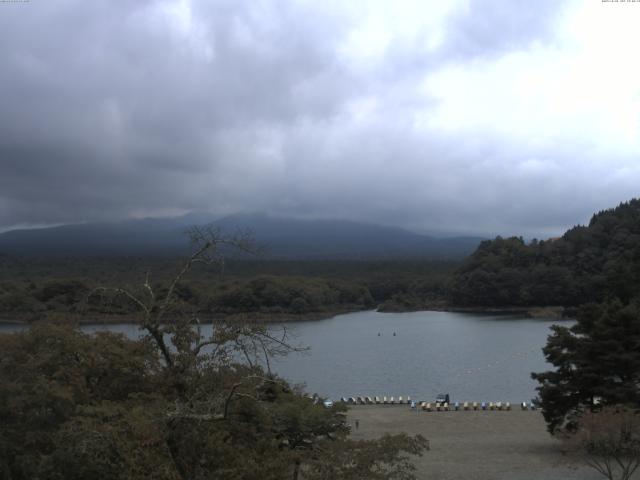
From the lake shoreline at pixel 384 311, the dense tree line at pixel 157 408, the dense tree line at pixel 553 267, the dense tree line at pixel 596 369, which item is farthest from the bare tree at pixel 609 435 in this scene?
the dense tree line at pixel 553 267

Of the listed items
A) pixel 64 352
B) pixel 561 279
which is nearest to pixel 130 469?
pixel 64 352

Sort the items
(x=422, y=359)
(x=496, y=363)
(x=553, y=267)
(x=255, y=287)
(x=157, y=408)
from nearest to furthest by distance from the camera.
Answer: (x=157, y=408) < (x=496, y=363) < (x=422, y=359) < (x=255, y=287) < (x=553, y=267)

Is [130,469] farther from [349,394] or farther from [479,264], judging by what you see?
[479,264]

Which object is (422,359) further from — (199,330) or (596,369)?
(199,330)

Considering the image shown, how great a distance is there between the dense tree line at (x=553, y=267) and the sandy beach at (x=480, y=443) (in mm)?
53650

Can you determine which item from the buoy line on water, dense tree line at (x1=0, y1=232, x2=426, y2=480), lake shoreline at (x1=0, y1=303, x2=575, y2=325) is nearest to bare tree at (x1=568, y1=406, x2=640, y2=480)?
dense tree line at (x1=0, y1=232, x2=426, y2=480)

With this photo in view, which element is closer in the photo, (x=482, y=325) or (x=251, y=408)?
(x=251, y=408)

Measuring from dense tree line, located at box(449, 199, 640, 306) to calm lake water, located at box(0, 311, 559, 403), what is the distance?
12.6 meters

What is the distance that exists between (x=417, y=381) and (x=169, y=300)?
30.6 m

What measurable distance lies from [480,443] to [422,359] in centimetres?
2376

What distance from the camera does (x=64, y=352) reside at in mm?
10570

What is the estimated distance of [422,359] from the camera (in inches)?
1734

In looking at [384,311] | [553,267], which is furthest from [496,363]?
[384,311]

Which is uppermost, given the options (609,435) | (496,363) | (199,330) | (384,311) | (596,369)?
(199,330)
